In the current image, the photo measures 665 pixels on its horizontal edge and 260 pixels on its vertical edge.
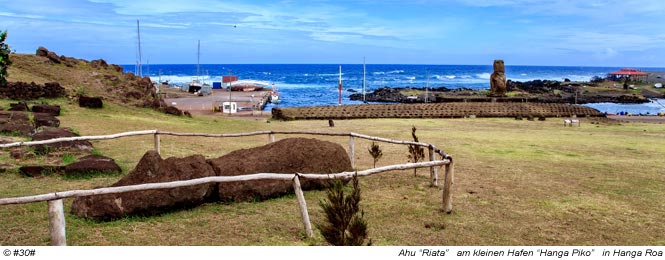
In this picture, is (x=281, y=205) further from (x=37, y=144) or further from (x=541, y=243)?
(x=37, y=144)

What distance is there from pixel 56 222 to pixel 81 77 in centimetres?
2573

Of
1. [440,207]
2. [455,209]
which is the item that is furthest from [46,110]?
[455,209]

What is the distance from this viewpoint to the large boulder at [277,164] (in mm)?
8602

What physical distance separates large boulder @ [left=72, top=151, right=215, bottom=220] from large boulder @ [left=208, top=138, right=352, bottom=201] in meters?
0.39

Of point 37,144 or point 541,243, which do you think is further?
point 37,144

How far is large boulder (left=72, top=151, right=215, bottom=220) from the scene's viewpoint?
285 inches

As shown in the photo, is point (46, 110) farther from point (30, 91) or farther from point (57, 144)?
point (57, 144)

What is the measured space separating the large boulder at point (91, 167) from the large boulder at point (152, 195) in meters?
2.59

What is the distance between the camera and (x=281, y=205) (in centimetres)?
856

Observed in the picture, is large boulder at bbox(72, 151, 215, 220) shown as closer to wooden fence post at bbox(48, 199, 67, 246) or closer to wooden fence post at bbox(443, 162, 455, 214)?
wooden fence post at bbox(48, 199, 67, 246)

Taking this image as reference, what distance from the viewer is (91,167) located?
10.2 m

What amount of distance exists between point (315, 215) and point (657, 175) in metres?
9.17

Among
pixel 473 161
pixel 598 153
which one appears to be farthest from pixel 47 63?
pixel 598 153

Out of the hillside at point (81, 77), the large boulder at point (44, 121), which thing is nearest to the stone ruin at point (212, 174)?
the large boulder at point (44, 121)
